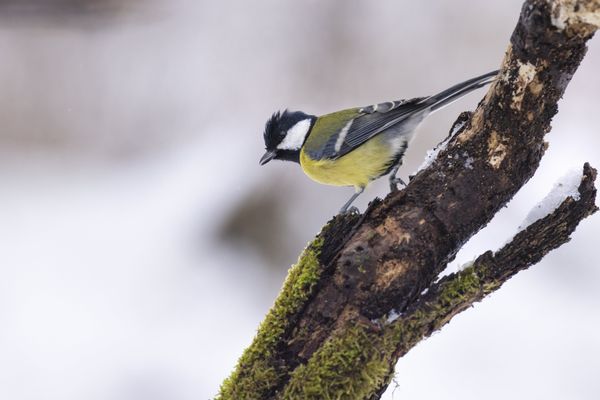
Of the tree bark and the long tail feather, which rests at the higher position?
the long tail feather

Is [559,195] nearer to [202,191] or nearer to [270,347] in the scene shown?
[270,347]

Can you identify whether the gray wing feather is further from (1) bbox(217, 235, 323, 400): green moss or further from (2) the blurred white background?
(1) bbox(217, 235, 323, 400): green moss

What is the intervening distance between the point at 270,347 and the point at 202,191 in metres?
3.16

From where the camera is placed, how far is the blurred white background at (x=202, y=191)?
3.83 meters

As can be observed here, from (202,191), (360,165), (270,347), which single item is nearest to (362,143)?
(360,165)

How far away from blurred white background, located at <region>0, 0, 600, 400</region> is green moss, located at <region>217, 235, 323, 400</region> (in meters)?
1.70

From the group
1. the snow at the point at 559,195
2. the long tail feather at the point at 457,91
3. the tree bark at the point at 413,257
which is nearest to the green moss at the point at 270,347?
the tree bark at the point at 413,257

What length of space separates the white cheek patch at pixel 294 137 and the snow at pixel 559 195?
59.4 inches

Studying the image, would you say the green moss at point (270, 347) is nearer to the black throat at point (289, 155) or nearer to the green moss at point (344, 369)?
the green moss at point (344, 369)

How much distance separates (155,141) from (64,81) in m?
1.14

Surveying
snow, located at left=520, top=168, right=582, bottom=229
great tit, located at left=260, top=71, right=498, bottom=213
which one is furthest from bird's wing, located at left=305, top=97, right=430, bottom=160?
snow, located at left=520, top=168, right=582, bottom=229

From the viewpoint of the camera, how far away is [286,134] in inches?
129

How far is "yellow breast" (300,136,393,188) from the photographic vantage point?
302cm

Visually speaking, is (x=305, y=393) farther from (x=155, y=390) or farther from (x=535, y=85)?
(x=155, y=390)
